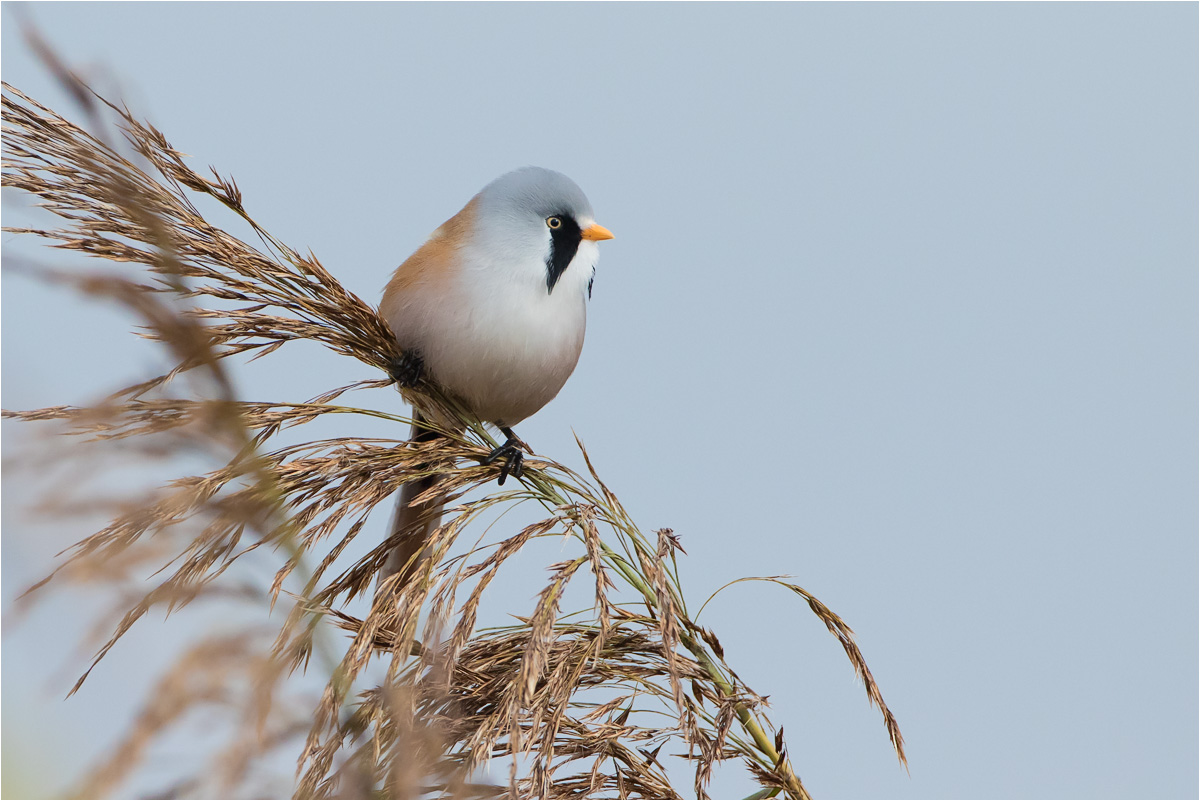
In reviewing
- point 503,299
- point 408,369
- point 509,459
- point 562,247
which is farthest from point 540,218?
point 509,459

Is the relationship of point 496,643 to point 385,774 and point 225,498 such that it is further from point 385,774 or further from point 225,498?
point 225,498

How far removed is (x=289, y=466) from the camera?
1.83 meters

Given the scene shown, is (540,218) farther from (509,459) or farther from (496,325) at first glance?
(509,459)

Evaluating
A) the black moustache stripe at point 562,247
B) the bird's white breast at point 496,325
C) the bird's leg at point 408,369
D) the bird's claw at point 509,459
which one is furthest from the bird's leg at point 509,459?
the black moustache stripe at point 562,247

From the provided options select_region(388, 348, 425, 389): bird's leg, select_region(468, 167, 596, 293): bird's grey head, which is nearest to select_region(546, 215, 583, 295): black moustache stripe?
select_region(468, 167, 596, 293): bird's grey head

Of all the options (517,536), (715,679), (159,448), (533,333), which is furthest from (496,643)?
(159,448)

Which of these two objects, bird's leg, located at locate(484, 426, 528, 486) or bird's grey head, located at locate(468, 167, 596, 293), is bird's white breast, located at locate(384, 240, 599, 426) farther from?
bird's leg, located at locate(484, 426, 528, 486)

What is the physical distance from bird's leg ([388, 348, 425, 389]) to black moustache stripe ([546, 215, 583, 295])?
1.30ft

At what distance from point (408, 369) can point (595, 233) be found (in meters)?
0.66

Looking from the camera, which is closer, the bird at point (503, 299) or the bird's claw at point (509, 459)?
the bird's claw at point (509, 459)

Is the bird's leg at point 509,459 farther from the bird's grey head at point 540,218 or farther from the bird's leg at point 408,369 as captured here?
the bird's grey head at point 540,218

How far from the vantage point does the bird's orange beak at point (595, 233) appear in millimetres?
2865

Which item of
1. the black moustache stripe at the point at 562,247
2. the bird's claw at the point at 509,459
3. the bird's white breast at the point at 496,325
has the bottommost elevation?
the bird's claw at the point at 509,459

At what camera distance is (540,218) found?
2828 millimetres
